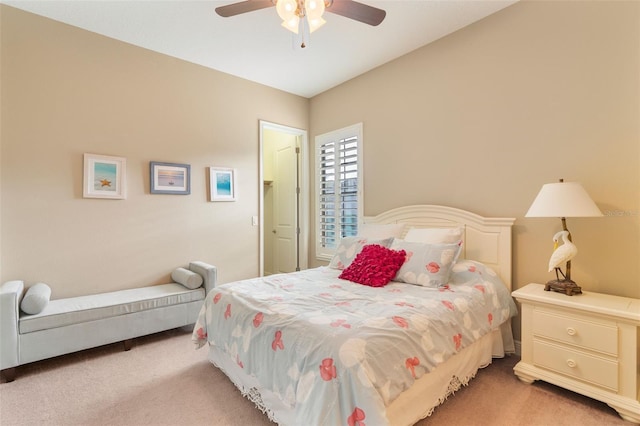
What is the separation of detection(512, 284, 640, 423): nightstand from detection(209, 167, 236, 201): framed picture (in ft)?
10.3

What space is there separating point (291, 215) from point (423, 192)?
2.18 m

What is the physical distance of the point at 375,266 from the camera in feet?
8.04

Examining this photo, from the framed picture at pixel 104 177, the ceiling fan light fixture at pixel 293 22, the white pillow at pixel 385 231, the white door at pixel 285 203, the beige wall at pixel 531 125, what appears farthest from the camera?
the white door at pixel 285 203

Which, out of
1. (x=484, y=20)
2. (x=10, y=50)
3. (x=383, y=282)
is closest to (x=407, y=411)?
(x=383, y=282)

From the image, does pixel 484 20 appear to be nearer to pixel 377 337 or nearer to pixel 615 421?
pixel 377 337

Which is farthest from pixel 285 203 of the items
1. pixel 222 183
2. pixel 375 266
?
pixel 375 266

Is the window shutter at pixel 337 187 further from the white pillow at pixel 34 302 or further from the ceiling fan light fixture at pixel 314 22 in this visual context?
the white pillow at pixel 34 302

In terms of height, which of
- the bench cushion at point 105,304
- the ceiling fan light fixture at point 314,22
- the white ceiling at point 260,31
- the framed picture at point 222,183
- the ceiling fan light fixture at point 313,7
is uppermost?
the white ceiling at point 260,31

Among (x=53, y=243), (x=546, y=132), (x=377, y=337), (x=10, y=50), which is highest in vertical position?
(x=10, y=50)

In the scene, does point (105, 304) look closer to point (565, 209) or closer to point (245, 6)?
point (245, 6)

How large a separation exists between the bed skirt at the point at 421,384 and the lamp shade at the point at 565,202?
984mm

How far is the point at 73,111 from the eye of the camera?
286 centimetres

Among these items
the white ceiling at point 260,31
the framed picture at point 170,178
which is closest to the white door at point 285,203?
the white ceiling at point 260,31

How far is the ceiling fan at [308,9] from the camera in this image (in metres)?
1.72
